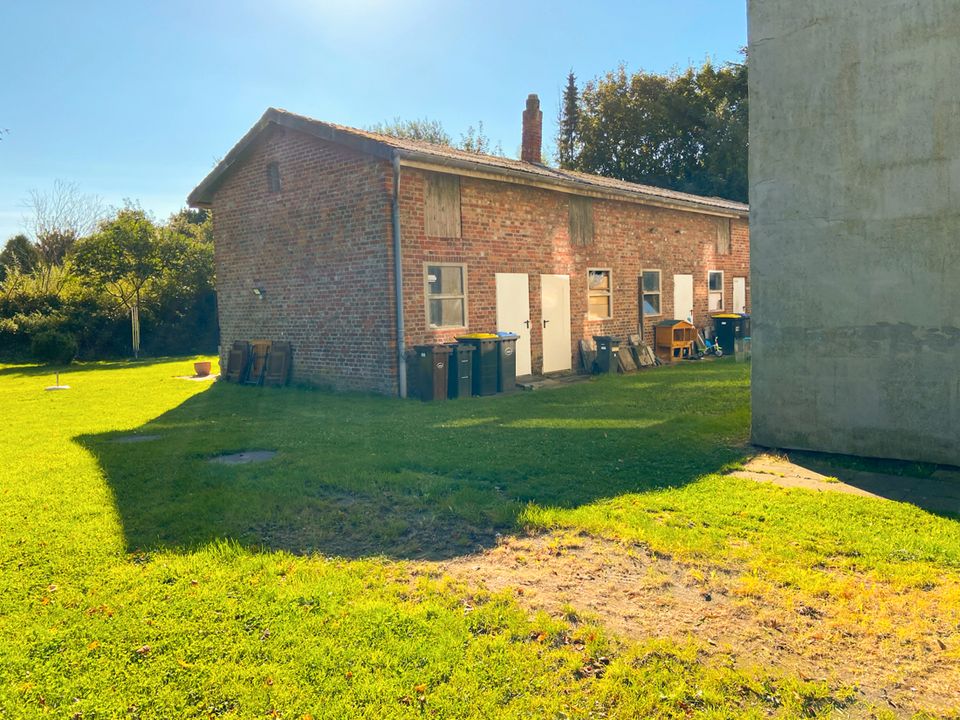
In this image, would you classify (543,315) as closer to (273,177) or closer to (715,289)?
(273,177)

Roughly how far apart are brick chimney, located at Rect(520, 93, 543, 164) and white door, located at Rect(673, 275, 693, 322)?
5402 millimetres

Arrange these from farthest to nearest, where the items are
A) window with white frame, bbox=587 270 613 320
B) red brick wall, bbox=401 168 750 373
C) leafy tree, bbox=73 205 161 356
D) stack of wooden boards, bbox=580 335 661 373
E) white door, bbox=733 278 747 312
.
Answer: leafy tree, bbox=73 205 161 356
white door, bbox=733 278 747 312
window with white frame, bbox=587 270 613 320
stack of wooden boards, bbox=580 335 661 373
red brick wall, bbox=401 168 750 373

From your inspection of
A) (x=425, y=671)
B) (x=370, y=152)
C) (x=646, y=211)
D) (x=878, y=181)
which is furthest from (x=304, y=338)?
(x=425, y=671)

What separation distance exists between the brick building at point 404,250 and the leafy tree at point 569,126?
2592 centimetres

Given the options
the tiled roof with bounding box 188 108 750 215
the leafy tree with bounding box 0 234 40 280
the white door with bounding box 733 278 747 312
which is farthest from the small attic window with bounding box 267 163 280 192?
the leafy tree with bounding box 0 234 40 280

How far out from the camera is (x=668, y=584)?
13.9 feet

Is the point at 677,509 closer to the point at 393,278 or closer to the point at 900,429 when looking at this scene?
the point at 900,429

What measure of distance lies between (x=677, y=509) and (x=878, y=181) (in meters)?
3.95

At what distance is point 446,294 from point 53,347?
1522 centimetres

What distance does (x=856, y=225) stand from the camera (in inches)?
273

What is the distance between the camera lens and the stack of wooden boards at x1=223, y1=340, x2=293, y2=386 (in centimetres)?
1457

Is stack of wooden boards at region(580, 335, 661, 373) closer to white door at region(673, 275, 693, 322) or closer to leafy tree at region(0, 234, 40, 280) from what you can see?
white door at region(673, 275, 693, 322)

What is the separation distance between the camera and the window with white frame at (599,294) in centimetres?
1634

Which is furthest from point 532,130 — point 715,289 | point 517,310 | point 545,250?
point 517,310
